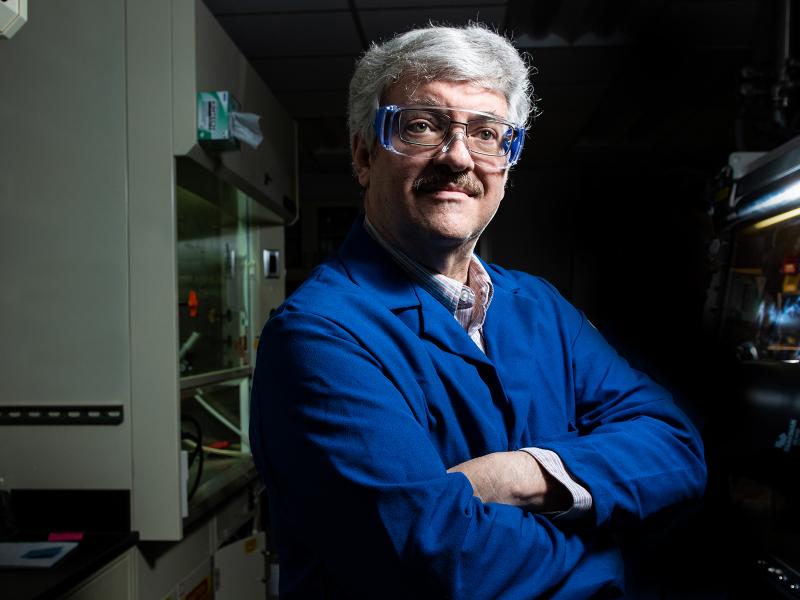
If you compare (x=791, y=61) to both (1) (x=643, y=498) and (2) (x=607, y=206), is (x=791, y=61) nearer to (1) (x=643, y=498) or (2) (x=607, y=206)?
(1) (x=643, y=498)

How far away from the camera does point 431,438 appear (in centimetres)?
98

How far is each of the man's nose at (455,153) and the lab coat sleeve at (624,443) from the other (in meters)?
0.39

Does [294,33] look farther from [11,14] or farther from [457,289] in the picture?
[457,289]

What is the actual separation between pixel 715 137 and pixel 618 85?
175 cm

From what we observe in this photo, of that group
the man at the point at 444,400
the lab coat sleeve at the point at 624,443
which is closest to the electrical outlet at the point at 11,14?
the man at the point at 444,400

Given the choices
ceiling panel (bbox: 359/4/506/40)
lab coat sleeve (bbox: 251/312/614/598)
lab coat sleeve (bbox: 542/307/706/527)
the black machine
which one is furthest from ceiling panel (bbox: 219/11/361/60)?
lab coat sleeve (bbox: 251/312/614/598)

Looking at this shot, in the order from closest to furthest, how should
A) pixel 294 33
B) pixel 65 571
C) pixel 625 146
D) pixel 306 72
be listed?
1. pixel 65 571
2. pixel 294 33
3. pixel 306 72
4. pixel 625 146

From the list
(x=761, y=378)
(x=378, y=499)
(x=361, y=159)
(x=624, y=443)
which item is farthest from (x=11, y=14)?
(x=761, y=378)

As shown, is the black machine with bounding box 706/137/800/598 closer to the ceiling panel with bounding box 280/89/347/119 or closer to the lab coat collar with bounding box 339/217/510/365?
the lab coat collar with bounding box 339/217/510/365

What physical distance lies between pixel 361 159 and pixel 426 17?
266 cm

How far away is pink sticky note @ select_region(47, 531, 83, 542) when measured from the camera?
1.76 metres

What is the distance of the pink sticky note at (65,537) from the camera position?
5.79ft

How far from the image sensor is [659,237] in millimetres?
5090

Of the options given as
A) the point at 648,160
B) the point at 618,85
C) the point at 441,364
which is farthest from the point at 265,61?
the point at 648,160
